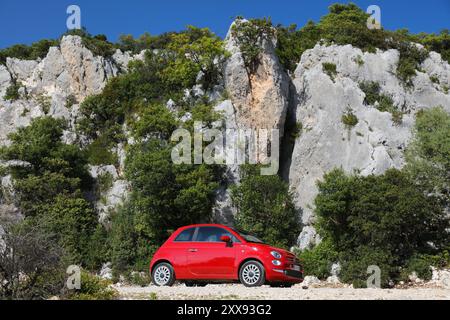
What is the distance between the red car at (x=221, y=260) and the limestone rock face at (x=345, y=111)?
409 inches

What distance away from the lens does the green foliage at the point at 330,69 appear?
2890cm

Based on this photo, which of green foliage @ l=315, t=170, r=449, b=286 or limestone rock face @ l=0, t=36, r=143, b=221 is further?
limestone rock face @ l=0, t=36, r=143, b=221

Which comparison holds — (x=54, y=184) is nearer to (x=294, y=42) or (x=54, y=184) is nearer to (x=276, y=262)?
(x=294, y=42)

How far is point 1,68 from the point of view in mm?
35844

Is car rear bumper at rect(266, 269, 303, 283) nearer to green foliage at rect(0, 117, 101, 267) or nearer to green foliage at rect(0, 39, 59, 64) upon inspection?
green foliage at rect(0, 117, 101, 267)

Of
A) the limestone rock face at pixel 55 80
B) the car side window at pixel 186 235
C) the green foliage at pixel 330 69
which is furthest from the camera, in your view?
the limestone rock face at pixel 55 80

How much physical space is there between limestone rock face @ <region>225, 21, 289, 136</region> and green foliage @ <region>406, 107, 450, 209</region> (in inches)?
321

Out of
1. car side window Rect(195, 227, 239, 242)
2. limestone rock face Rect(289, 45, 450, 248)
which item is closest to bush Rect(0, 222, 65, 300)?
car side window Rect(195, 227, 239, 242)

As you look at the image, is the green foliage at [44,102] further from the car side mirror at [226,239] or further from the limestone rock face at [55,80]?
the car side mirror at [226,239]

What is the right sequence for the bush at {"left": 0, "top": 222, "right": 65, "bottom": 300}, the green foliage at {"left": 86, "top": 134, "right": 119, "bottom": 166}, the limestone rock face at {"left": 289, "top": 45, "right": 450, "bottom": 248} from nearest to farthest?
the bush at {"left": 0, "top": 222, "right": 65, "bottom": 300}
the limestone rock face at {"left": 289, "top": 45, "right": 450, "bottom": 248}
the green foliage at {"left": 86, "top": 134, "right": 119, "bottom": 166}

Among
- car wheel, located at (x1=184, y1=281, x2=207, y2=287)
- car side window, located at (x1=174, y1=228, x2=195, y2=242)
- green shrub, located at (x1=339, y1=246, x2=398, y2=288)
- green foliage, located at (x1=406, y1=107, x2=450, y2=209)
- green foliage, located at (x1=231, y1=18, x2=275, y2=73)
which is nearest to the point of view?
car side window, located at (x1=174, y1=228, x2=195, y2=242)

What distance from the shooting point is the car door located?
12305 millimetres

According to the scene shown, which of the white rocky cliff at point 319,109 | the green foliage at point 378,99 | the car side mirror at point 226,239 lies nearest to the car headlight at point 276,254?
the car side mirror at point 226,239
